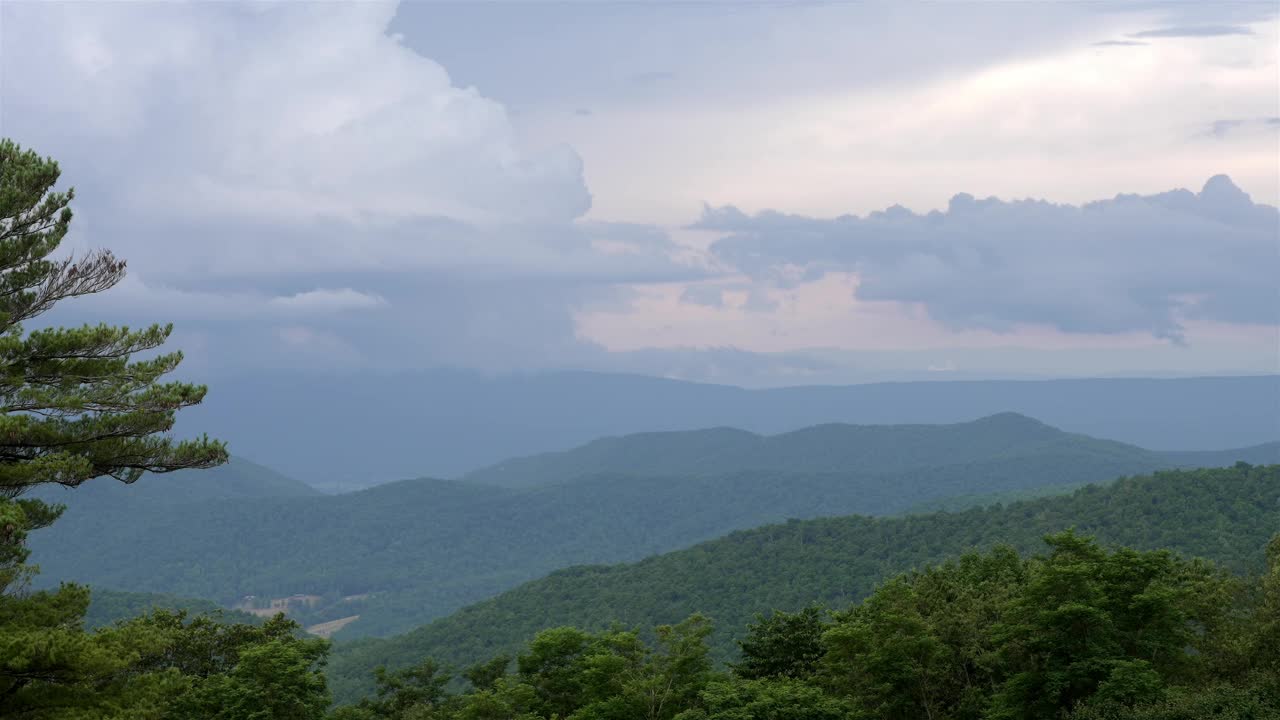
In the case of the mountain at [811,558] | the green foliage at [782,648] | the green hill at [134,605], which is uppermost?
the green foliage at [782,648]

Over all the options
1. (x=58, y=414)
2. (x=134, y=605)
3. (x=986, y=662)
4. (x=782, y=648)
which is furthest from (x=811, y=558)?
(x=58, y=414)

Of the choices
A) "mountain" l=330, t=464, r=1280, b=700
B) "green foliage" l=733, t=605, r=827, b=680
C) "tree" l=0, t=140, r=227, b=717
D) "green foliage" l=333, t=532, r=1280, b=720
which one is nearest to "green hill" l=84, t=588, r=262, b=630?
"mountain" l=330, t=464, r=1280, b=700

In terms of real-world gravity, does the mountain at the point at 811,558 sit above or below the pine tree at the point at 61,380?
below

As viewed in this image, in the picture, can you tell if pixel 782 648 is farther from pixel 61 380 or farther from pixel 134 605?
pixel 134 605

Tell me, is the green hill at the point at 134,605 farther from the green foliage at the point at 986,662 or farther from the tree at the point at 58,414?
the tree at the point at 58,414

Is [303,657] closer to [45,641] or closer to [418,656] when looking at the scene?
[45,641]

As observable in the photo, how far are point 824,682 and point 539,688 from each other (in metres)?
10.9

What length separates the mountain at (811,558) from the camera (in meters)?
105

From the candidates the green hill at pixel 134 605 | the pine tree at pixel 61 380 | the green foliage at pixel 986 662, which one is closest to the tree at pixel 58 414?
the pine tree at pixel 61 380

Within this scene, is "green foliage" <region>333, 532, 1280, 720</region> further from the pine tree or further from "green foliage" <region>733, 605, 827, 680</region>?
the pine tree

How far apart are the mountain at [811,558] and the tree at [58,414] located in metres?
89.3

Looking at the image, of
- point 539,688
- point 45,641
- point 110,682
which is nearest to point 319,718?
point 539,688

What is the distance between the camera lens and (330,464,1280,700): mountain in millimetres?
104938

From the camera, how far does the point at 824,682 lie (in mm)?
35250
